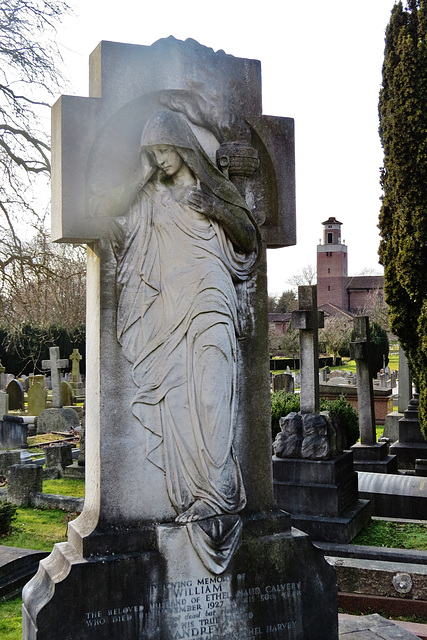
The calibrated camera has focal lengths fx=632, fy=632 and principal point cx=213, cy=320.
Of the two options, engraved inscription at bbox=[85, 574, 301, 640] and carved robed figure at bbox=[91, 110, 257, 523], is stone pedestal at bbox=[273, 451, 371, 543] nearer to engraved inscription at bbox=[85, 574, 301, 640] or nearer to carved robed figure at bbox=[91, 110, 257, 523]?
engraved inscription at bbox=[85, 574, 301, 640]

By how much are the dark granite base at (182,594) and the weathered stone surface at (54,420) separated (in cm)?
1353

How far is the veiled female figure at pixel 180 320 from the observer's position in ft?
11.2

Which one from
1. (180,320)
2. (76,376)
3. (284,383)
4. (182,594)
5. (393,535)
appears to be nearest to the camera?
(182,594)

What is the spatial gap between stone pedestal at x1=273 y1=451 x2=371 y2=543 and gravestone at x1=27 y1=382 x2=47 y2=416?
14.0 metres

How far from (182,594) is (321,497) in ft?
12.5

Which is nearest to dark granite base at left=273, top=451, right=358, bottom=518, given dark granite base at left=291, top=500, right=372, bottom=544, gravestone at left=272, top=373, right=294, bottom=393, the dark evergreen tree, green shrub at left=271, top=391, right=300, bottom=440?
dark granite base at left=291, top=500, right=372, bottom=544

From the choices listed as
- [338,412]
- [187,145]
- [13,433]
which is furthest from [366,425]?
[13,433]

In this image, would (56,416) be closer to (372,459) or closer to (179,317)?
(372,459)

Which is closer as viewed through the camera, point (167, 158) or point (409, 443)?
point (167, 158)

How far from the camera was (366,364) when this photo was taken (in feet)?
32.9

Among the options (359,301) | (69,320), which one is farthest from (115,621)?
(359,301)

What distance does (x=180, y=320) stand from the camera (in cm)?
345

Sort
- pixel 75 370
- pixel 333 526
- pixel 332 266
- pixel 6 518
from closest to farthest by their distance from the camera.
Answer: pixel 333 526 → pixel 6 518 → pixel 75 370 → pixel 332 266

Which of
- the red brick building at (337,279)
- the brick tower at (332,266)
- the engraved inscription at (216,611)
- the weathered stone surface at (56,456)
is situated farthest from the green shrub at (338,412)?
the brick tower at (332,266)
